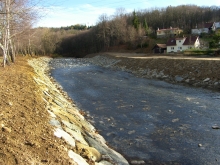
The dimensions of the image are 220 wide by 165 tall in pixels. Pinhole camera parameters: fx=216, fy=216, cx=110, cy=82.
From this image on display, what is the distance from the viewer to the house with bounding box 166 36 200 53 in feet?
171

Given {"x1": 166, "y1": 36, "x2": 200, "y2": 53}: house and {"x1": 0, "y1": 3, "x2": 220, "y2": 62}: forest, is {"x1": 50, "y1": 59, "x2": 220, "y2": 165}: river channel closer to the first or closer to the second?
{"x1": 166, "y1": 36, "x2": 200, "y2": 53}: house

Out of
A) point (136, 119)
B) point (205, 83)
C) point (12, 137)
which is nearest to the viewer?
point (12, 137)

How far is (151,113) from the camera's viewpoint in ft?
40.6

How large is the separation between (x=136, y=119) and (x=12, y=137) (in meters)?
7.09

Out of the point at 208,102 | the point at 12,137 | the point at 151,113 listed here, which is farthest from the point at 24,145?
the point at 208,102

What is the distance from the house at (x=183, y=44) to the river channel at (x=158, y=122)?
37.2m

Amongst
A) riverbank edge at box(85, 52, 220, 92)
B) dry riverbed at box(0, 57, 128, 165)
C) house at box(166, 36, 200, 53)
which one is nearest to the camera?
dry riverbed at box(0, 57, 128, 165)

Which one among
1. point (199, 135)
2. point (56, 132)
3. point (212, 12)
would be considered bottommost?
point (199, 135)

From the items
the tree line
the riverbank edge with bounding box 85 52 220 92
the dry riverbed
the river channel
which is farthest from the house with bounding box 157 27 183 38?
the dry riverbed

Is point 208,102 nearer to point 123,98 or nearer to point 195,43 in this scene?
point 123,98

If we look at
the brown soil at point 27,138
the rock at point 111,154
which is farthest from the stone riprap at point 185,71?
the brown soil at point 27,138

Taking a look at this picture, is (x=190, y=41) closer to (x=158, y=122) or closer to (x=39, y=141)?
(x=158, y=122)

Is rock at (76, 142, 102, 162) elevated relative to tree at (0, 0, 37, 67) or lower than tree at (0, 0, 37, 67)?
lower

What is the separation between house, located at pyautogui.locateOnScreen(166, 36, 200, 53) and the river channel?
1463 inches
